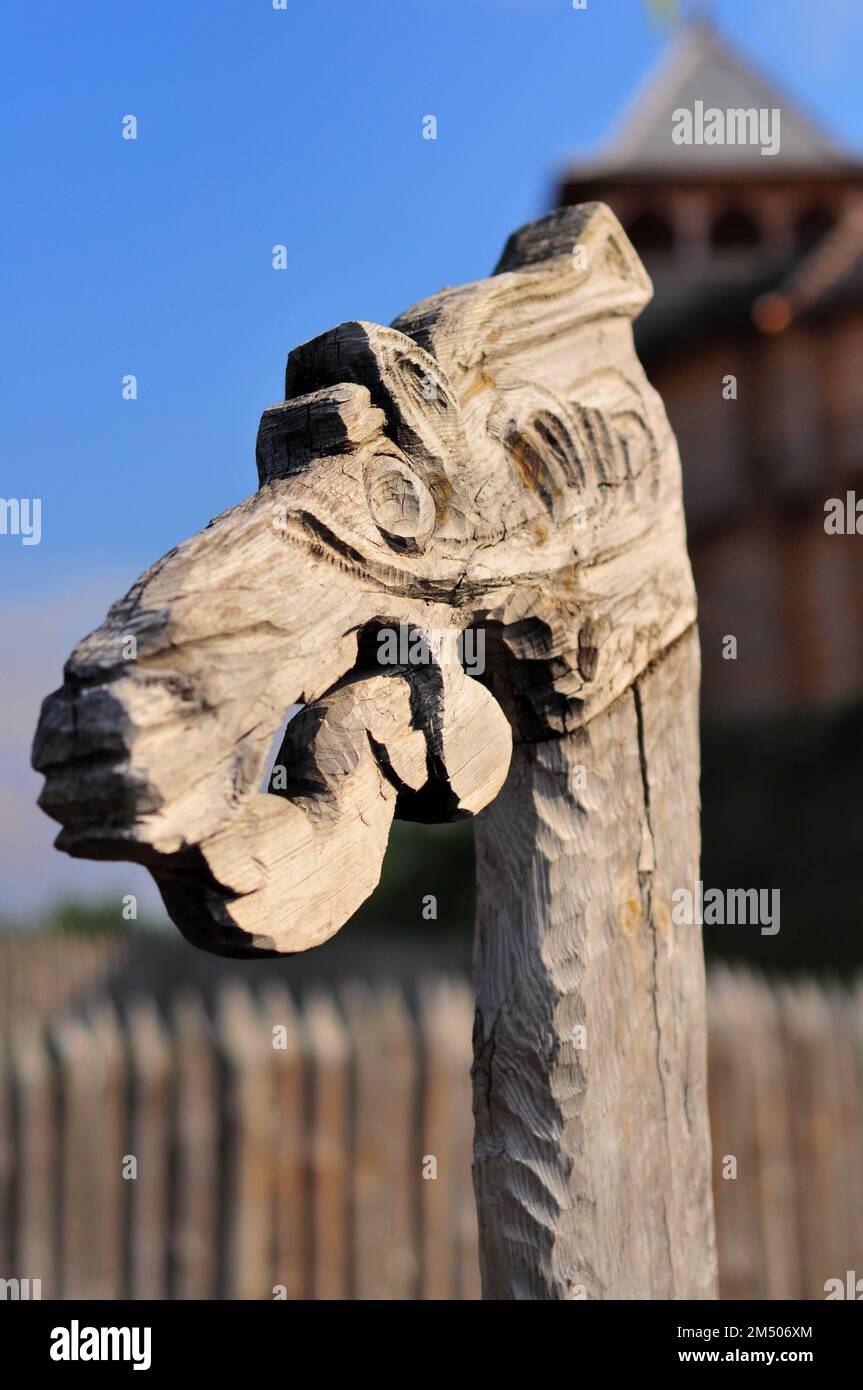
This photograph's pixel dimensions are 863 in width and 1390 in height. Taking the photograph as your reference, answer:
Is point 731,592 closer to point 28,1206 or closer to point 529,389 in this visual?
point 28,1206

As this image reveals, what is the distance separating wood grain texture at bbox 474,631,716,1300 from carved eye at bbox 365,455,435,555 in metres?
0.34

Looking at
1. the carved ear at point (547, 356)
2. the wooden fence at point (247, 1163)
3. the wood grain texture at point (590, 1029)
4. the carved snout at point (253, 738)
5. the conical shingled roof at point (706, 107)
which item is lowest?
the wooden fence at point (247, 1163)

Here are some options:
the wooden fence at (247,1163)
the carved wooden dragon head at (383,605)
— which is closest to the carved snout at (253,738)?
the carved wooden dragon head at (383,605)

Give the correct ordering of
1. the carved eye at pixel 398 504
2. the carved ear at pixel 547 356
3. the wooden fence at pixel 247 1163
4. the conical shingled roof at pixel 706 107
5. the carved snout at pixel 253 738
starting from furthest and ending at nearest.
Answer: the conical shingled roof at pixel 706 107 → the wooden fence at pixel 247 1163 → the carved ear at pixel 547 356 → the carved eye at pixel 398 504 → the carved snout at pixel 253 738

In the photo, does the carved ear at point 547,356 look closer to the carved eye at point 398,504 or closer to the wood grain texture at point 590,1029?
the carved eye at point 398,504

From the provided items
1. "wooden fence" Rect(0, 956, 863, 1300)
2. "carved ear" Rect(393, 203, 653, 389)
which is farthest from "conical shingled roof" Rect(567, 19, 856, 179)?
"carved ear" Rect(393, 203, 653, 389)

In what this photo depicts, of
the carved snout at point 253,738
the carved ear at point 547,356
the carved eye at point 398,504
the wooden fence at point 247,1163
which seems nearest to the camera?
the carved snout at point 253,738

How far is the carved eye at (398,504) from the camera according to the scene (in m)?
1.14

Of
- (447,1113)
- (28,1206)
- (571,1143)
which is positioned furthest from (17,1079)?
(571,1143)

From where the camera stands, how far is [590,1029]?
1.36 meters

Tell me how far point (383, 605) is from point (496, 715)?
0.16m
